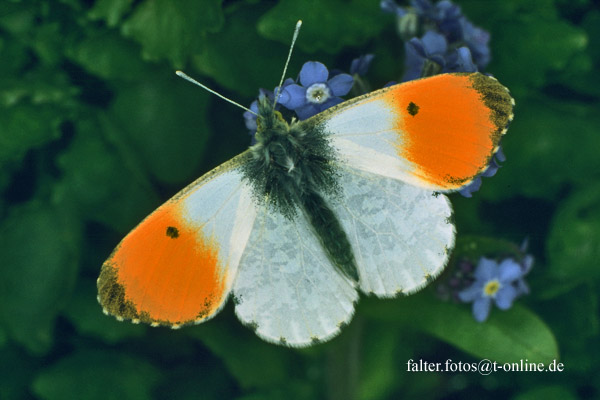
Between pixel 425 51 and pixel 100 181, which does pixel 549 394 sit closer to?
pixel 425 51

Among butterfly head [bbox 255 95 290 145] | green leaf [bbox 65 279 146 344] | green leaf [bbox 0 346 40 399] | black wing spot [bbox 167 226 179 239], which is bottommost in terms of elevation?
green leaf [bbox 0 346 40 399]

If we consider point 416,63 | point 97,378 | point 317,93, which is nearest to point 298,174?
point 317,93

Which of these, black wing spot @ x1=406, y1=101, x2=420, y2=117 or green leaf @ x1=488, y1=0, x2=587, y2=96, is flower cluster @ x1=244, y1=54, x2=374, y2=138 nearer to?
black wing spot @ x1=406, y1=101, x2=420, y2=117

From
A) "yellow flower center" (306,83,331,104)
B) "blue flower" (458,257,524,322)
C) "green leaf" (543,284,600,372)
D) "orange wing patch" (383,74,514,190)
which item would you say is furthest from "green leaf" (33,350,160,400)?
"green leaf" (543,284,600,372)

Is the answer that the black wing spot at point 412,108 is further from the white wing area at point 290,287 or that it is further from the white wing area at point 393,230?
the white wing area at point 290,287

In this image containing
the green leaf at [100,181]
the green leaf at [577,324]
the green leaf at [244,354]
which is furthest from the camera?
the green leaf at [244,354]

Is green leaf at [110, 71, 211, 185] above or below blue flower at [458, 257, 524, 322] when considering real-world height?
above

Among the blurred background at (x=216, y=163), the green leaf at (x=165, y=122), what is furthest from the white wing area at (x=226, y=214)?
the green leaf at (x=165, y=122)

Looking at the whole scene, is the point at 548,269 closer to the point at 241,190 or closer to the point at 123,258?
the point at 241,190
